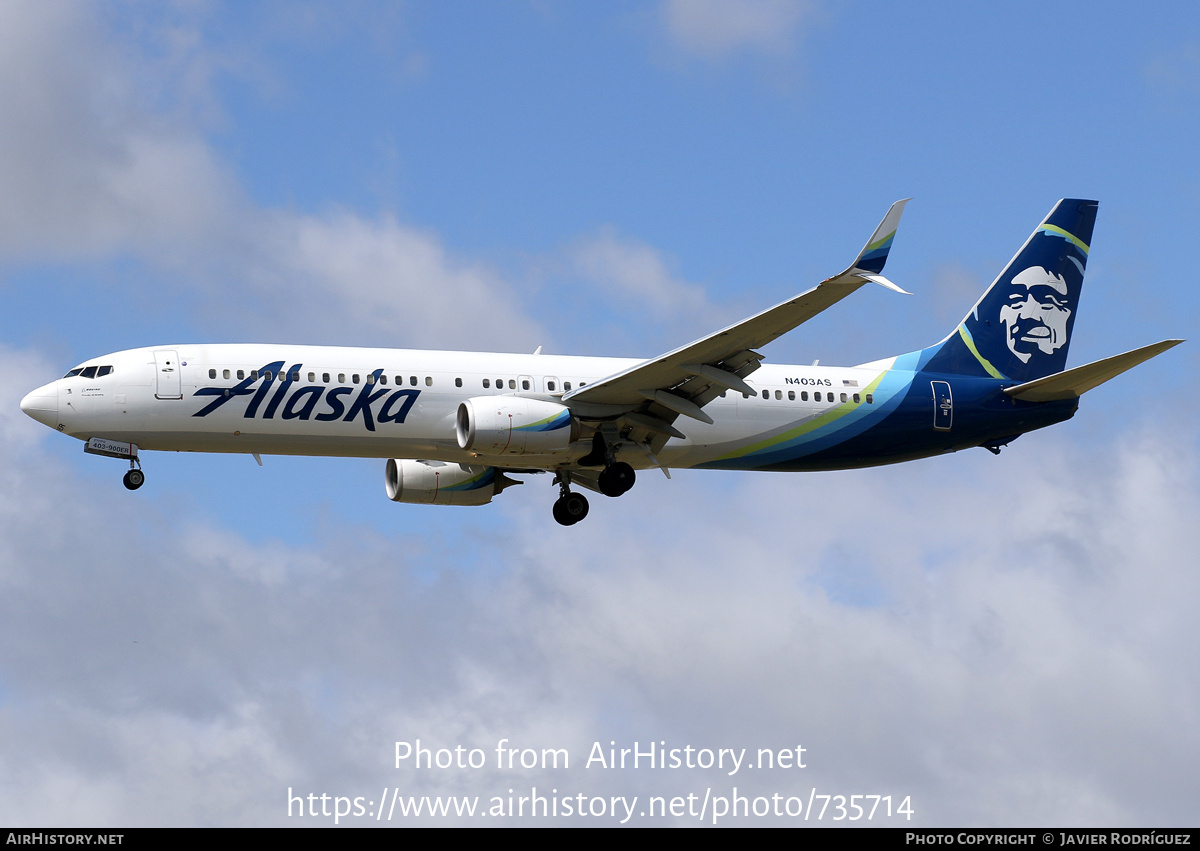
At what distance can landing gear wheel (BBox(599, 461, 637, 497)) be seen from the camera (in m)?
42.0

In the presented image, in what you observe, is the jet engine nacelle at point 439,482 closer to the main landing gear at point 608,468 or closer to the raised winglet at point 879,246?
the main landing gear at point 608,468

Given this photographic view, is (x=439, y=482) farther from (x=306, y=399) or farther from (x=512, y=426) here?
(x=306, y=399)

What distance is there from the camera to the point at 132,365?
39438mm

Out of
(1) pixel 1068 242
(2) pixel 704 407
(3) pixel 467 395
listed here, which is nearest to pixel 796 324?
(2) pixel 704 407

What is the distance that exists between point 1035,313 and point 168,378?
26104 millimetres

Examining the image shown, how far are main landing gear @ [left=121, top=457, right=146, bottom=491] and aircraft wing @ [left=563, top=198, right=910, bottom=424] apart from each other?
1112 centimetres

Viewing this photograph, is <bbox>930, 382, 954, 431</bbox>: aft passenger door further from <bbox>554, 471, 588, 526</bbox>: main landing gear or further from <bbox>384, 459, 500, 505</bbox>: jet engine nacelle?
<bbox>384, 459, 500, 505</bbox>: jet engine nacelle

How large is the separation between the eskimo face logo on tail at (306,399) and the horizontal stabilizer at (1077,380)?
58.9 ft

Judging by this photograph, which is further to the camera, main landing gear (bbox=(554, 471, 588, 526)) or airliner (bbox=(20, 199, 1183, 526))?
main landing gear (bbox=(554, 471, 588, 526))

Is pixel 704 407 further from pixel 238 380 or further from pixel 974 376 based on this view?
pixel 238 380

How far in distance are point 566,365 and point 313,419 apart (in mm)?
7090

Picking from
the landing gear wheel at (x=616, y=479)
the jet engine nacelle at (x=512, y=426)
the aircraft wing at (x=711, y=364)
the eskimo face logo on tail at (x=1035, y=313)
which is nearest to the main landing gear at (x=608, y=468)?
the landing gear wheel at (x=616, y=479)

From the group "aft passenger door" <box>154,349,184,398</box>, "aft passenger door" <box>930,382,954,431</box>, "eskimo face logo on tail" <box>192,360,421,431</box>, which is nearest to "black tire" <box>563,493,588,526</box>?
"eskimo face logo on tail" <box>192,360,421,431</box>

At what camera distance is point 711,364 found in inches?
1553
